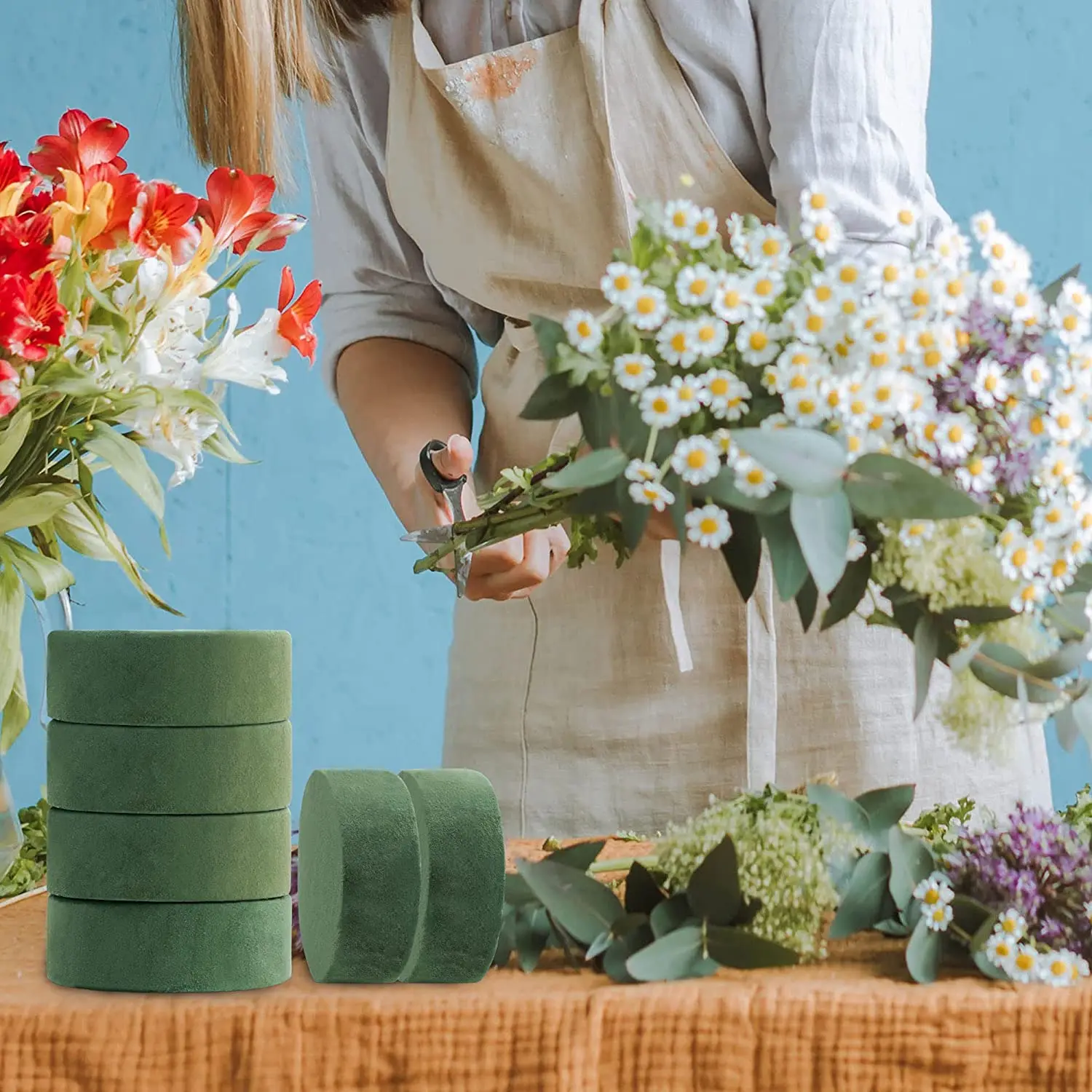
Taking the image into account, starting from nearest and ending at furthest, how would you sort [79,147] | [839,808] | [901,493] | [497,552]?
[901,493]
[839,808]
[79,147]
[497,552]

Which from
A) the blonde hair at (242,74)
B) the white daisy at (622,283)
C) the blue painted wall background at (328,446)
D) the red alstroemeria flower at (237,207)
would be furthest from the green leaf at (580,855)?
the blue painted wall background at (328,446)

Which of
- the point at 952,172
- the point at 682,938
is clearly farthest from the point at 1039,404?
the point at 952,172

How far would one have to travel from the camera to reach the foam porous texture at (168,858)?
51cm

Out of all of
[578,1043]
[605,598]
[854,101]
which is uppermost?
[854,101]

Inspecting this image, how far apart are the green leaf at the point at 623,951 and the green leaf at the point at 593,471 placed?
178mm

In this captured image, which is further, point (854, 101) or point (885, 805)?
point (854, 101)

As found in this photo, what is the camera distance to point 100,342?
0.63 m

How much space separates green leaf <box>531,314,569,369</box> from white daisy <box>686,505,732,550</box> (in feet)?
0.24

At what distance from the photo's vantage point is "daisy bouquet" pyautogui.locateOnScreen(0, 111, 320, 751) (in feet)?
1.99

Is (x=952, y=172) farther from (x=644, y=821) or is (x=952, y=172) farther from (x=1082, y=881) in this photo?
(x=1082, y=881)

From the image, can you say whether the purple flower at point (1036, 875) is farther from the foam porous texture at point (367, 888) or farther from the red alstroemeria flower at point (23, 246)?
the red alstroemeria flower at point (23, 246)

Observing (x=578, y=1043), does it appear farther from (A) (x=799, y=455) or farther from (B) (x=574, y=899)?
(A) (x=799, y=455)

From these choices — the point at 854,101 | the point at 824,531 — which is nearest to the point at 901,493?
the point at 824,531

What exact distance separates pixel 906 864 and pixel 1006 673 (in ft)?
0.32
